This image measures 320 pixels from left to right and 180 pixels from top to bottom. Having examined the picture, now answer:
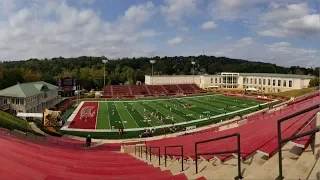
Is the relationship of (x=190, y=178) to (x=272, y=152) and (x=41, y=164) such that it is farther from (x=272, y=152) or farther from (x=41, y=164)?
(x=41, y=164)

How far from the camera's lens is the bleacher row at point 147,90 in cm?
7494

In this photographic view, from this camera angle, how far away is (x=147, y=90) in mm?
79125

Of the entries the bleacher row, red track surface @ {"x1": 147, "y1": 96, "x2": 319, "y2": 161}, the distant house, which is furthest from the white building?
red track surface @ {"x1": 147, "y1": 96, "x2": 319, "y2": 161}

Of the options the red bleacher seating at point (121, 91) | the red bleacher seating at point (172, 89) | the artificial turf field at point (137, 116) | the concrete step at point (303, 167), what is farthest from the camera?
the red bleacher seating at point (172, 89)

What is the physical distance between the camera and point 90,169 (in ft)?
30.7

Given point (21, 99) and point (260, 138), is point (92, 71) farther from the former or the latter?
point (260, 138)

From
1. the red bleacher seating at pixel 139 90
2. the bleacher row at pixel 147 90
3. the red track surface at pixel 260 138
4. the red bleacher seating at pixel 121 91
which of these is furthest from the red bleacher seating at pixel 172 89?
the red track surface at pixel 260 138

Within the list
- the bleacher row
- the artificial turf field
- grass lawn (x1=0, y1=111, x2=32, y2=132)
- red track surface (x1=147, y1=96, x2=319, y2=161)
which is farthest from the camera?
the bleacher row

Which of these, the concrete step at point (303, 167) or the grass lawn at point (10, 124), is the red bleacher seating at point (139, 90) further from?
the concrete step at point (303, 167)

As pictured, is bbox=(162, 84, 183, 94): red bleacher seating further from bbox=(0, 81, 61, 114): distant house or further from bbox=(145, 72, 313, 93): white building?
bbox=(0, 81, 61, 114): distant house

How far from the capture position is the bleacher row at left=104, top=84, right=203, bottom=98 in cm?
7494

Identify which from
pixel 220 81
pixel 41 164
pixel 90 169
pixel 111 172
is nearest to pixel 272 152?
pixel 111 172

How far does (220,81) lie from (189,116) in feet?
167

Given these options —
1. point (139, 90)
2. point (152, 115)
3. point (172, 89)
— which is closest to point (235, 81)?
point (172, 89)
